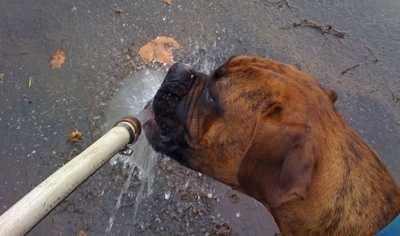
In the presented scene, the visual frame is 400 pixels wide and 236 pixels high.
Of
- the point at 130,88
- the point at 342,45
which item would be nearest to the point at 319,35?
the point at 342,45

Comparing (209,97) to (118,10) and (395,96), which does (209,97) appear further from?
(395,96)

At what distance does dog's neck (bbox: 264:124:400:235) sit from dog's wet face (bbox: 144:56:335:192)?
0.26m

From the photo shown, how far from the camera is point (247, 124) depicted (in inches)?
119

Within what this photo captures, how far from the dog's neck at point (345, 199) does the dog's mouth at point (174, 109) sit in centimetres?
86

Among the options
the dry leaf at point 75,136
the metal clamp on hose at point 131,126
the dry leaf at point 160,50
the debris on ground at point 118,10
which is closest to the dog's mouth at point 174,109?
the metal clamp on hose at point 131,126

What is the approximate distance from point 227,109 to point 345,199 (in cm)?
78

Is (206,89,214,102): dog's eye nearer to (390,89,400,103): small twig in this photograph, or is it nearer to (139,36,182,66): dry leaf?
(139,36,182,66): dry leaf

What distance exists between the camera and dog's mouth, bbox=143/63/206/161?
3479 mm

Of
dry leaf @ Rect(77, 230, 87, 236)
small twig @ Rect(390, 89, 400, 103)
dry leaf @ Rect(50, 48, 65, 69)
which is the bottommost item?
dry leaf @ Rect(77, 230, 87, 236)

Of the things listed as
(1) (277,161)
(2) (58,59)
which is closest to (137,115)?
(2) (58,59)

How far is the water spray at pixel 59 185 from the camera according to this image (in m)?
2.09

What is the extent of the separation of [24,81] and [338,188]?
280 cm

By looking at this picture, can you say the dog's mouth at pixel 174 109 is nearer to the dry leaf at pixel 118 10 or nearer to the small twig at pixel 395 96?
the dry leaf at pixel 118 10

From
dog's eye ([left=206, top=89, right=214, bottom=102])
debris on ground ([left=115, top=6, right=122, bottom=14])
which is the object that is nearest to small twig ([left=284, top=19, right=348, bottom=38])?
debris on ground ([left=115, top=6, right=122, bottom=14])
